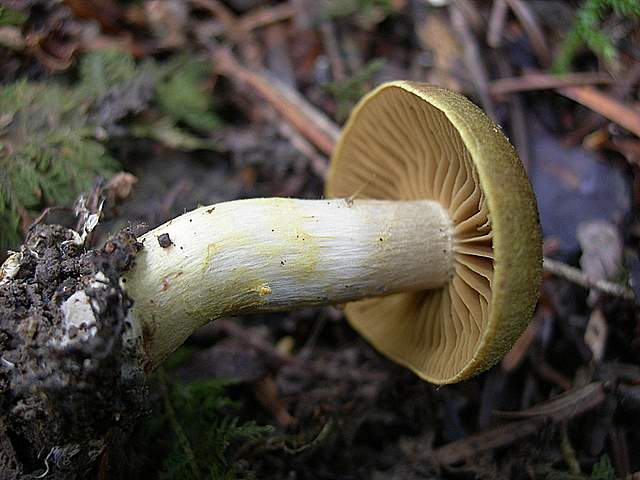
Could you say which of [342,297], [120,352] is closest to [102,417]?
[120,352]

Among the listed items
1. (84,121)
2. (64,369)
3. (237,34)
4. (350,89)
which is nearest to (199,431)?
(64,369)

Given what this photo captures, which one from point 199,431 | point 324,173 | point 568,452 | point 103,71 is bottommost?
point 568,452

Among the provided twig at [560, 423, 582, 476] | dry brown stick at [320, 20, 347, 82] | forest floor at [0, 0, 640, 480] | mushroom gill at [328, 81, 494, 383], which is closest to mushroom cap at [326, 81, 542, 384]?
mushroom gill at [328, 81, 494, 383]

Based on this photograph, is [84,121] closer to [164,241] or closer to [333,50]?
[164,241]

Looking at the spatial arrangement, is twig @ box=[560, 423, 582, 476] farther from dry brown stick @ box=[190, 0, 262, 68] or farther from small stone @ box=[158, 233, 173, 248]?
dry brown stick @ box=[190, 0, 262, 68]

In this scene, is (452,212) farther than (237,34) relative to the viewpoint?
No

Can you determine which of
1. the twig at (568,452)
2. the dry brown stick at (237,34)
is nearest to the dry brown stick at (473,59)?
the dry brown stick at (237,34)

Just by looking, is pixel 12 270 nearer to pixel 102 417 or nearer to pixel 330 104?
pixel 102 417
